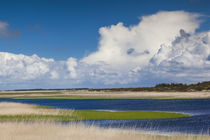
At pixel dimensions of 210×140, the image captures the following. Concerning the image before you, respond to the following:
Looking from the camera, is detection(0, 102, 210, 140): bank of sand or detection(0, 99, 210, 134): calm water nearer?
detection(0, 102, 210, 140): bank of sand

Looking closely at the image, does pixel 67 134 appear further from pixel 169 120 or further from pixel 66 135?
pixel 169 120

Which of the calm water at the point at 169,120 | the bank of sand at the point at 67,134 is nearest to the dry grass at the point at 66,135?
the bank of sand at the point at 67,134

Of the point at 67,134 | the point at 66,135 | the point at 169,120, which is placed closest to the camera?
the point at 66,135

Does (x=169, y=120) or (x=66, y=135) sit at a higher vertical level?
(x=66, y=135)

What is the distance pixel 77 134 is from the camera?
24375 mm

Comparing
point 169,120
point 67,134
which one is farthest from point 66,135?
point 169,120

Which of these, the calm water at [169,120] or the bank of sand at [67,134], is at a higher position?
the bank of sand at [67,134]

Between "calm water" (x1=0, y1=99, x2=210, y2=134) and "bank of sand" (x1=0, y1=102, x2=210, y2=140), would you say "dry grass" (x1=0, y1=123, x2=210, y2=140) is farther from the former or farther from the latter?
"calm water" (x1=0, y1=99, x2=210, y2=134)

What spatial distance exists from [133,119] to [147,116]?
3.41 meters

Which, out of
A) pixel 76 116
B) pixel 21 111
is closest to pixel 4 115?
pixel 21 111

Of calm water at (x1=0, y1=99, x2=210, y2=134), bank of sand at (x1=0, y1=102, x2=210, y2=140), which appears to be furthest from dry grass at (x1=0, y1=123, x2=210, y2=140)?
calm water at (x1=0, y1=99, x2=210, y2=134)

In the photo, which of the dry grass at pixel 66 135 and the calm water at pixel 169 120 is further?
the calm water at pixel 169 120

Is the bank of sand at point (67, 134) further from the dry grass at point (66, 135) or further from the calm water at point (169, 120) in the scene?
the calm water at point (169, 120)

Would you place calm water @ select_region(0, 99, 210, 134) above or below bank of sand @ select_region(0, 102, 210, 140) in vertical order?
below
